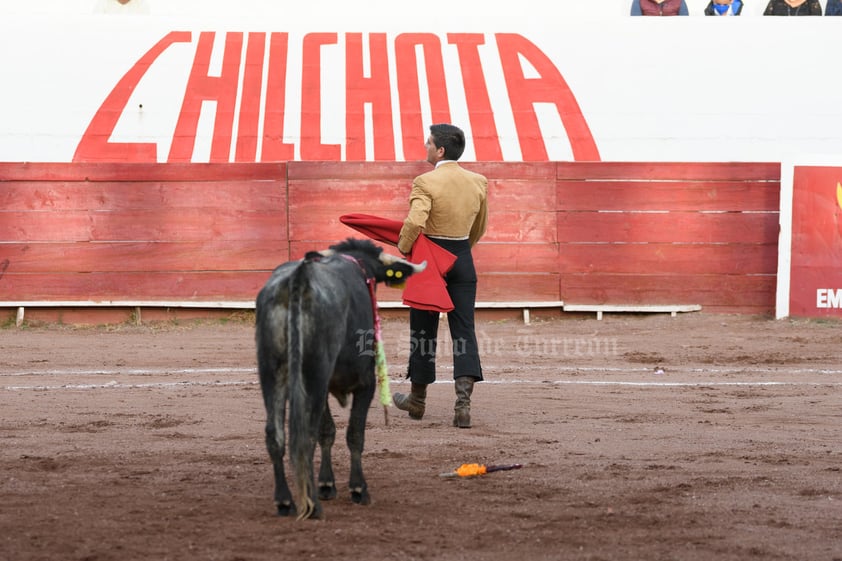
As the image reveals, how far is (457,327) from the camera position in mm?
6918

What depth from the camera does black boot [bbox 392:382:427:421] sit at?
7086mm

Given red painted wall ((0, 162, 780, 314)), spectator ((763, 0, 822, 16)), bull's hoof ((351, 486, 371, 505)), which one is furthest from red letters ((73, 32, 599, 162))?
bull's hoof ((351, 486, 371, 505))

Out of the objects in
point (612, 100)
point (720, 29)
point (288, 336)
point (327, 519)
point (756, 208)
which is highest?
point (720, 29)

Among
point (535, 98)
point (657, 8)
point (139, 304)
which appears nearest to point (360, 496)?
point (139, 304)

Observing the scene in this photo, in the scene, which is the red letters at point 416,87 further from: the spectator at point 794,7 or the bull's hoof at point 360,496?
the bull's hoof at point 360,496

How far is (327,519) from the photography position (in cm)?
447

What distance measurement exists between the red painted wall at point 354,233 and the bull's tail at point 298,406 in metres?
8.90

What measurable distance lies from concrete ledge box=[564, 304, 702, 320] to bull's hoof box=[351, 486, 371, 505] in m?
8.85

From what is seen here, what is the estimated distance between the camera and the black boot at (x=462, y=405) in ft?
22.5

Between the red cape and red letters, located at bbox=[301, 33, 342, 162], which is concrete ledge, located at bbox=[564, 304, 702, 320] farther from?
the red cape

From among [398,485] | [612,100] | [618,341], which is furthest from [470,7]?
[398,485]

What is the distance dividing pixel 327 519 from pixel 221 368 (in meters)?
5.52

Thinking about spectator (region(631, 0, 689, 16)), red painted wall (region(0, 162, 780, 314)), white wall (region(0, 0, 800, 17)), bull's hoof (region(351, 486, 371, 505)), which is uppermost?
white wall (region(0, 0, 800, 17))

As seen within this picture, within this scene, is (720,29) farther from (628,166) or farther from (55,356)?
(55,356)
